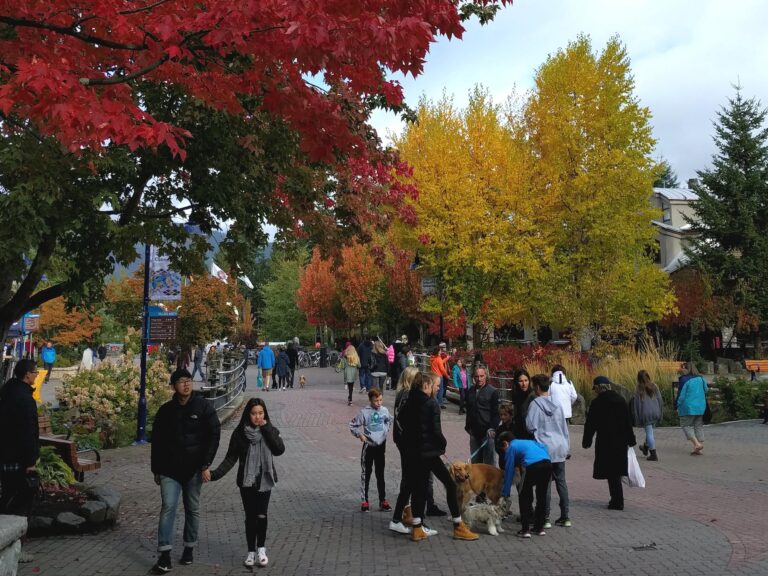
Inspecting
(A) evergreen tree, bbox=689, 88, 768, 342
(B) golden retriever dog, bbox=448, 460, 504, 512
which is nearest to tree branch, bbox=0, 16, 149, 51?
(B) golden retriever dog, bbox=448, 460, 504, 512

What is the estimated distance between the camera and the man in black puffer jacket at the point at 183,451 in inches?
242

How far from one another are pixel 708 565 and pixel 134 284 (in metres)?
35.0

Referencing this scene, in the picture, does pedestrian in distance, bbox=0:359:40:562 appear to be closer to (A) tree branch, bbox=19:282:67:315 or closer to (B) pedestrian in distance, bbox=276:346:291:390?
(A) tree branch, bbox=19:282:67:315

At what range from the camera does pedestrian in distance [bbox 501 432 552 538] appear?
7184 mm

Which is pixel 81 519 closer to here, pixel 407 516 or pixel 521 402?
pixel 407 516

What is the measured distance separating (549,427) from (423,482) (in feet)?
5.43

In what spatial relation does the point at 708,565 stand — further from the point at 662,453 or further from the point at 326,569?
the point at 662,453

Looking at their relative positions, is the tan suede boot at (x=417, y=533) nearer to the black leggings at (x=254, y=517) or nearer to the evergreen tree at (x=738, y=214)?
the black leggings at (x=254, y=517)

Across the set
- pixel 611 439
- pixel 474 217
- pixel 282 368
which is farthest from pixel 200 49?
pixel 474 217

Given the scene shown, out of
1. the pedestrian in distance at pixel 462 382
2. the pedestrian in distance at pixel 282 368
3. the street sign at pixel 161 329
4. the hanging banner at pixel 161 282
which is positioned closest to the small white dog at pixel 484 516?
the hanging banner at pixel 161 282

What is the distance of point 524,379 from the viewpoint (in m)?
8.30

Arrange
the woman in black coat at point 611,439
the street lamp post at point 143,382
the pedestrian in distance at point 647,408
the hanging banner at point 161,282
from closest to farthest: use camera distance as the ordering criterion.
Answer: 1. the woman in black coat at point 611,439
2. the pedestrian in distance at point 647,408
3. the street lamp post at point 143,382
4. the hanging banner at point 161,282

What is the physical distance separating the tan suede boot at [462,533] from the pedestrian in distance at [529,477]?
540 millimetres

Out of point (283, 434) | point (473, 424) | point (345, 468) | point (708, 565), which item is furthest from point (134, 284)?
point (708, 565)
